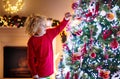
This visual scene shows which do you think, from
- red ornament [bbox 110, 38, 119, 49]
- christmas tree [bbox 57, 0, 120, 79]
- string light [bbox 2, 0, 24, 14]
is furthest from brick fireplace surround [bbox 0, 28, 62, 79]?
red ornament [bbox 110, 38, 119, 49]

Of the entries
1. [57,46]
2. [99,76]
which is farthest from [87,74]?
[57,46]

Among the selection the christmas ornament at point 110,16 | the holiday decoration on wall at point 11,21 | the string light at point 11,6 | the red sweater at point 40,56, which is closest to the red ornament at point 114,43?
the christmas ornament at point 110,16

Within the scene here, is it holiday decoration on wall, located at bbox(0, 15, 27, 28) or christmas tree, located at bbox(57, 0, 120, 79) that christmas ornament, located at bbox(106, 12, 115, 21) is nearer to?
christmas tree, located at bbox(57, 0, 120, 79)

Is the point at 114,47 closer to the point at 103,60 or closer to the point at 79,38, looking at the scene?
the point at 103,60

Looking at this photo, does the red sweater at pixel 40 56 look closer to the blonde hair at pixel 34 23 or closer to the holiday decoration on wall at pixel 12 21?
the blonde hair at pixel 34 23

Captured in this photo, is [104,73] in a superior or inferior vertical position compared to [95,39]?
inferior

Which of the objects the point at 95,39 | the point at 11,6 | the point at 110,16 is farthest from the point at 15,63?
the point at 110,16

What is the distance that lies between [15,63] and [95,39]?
4.97 ft

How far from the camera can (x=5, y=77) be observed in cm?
405

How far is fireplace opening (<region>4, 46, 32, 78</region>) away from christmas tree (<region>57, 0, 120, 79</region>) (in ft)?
3.66

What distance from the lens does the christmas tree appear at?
9.91 ft

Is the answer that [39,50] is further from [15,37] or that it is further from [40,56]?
[15,37]

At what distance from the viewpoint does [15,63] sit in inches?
161

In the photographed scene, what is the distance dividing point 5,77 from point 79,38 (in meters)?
1.51
